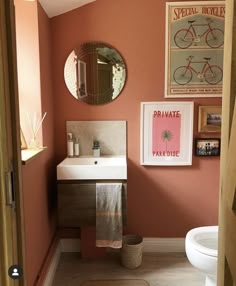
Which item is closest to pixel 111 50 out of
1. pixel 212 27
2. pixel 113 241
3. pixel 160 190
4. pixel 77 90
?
pixel 77 90

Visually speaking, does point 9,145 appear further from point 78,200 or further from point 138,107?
point 138,107

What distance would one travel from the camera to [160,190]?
276cm

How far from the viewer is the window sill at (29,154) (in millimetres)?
1760

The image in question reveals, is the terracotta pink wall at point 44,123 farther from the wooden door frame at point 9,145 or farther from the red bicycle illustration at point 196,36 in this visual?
the red bicycle illustration at point 196,36

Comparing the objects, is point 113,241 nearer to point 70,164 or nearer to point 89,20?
point 70,164

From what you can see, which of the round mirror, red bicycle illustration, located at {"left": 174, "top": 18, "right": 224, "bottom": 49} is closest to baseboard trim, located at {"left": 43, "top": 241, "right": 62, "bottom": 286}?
the round mirror

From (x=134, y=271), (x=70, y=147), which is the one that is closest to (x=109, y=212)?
(x=134, y=271)

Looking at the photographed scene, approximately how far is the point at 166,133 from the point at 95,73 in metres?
0.82

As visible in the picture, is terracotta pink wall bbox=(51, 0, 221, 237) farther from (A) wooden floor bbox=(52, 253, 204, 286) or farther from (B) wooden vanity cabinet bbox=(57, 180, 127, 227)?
(B) wooden vanity cabinet bbox=(57, 180, 127, 227)

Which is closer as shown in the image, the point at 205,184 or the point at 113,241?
the point at 113,241

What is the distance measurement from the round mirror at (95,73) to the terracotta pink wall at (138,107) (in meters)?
0.05

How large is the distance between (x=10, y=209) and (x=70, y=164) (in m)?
1.59

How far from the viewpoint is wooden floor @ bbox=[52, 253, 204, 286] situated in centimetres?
238

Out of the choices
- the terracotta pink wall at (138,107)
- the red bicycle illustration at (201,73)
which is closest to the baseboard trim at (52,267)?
the terracotta pink wall at (138,107)
